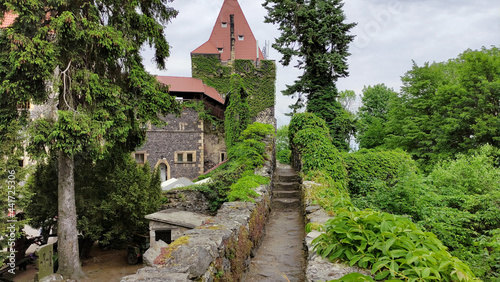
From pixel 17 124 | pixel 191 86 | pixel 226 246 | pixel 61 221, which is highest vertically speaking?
pixel 191 86

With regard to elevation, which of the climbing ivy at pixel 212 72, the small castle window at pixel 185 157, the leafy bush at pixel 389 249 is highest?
the climbing ivy at pixel 212 72

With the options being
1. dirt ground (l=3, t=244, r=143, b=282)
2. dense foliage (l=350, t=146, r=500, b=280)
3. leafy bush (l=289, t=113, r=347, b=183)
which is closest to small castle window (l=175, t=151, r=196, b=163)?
dirt ground (l=3, t=244, r=143, b=282)

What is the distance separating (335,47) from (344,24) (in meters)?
1.45

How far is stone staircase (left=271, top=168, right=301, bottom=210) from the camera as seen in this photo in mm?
8711

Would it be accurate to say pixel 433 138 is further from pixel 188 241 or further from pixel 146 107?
pixel 188 241

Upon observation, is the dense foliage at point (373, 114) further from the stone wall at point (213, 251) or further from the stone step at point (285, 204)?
the stone wall at point (213, 251)

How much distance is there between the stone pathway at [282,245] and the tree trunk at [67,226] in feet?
21.2

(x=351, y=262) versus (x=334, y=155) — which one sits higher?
(x=334, y=155)

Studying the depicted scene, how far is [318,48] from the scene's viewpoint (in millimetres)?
18875

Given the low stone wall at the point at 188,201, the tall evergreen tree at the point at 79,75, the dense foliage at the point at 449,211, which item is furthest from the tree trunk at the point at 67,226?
the dense foliage at the point at 449,211

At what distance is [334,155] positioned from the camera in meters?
11.1

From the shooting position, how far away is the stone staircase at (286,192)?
28.6ft

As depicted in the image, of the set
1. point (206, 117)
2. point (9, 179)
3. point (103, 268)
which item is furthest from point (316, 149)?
point (206, 117)

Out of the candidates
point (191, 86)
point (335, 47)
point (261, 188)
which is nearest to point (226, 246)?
point (261, 188)
